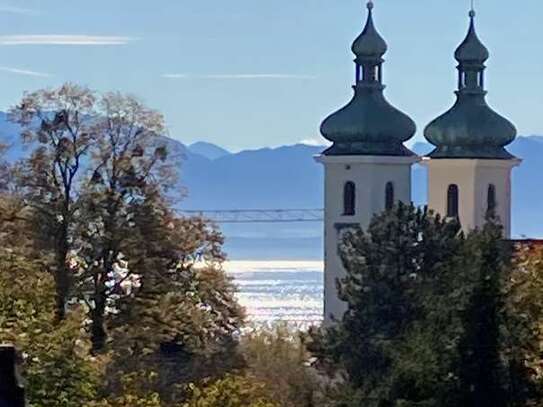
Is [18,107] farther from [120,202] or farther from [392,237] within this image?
[392,237]

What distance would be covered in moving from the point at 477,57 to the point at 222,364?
24603 mm

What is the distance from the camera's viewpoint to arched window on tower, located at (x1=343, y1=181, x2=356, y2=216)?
6724 cm

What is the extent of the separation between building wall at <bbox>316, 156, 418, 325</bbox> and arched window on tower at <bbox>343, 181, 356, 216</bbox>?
4.2 inches

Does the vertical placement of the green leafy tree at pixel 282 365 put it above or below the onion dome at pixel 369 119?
below

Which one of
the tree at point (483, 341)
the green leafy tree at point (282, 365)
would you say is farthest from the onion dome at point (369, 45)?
the tree at point (483, 341)

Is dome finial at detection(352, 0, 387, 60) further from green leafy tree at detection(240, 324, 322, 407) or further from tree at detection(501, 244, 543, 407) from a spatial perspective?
tree at detection(501, 244, 543, 407)

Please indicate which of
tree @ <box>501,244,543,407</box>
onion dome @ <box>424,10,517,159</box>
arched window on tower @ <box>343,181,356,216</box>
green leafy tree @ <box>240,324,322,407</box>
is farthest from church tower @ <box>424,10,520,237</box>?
tree @ <box>501,244,543,407</box>

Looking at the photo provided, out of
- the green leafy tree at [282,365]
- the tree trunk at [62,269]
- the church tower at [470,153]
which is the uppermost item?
the church tower at [470,153]

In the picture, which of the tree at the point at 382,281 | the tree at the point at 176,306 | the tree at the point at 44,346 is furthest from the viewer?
the tree at the point at 382,281

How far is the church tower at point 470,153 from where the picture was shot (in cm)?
6694

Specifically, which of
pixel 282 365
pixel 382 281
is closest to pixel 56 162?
pixel 382 281

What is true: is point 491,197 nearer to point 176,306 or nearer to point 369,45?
point 369,45

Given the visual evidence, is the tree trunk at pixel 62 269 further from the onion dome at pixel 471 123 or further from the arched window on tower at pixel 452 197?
the arched window on tower at pixel 452 197

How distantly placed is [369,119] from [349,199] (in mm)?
2678
